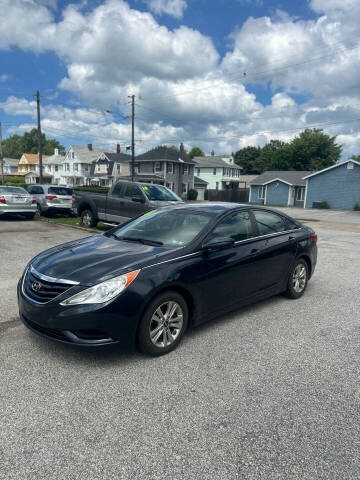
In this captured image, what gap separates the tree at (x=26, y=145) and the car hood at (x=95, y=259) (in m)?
125

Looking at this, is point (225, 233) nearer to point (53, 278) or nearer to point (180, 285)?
point (180, 285)

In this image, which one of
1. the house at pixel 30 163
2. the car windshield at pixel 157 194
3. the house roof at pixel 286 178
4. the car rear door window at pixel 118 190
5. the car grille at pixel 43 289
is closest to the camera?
the car grille at pixel 43 289

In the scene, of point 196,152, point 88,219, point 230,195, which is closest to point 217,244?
point 88,219

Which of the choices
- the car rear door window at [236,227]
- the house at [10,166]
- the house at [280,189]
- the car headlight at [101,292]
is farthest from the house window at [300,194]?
the house at [10,166]

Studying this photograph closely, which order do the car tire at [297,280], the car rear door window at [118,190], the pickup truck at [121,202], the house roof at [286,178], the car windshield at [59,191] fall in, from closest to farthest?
the car tire at [297,280]
the pickup truck at [121,202]
the car rear door window at [118,190]
the car windshield at [59,191]
the house roof at [286,178]

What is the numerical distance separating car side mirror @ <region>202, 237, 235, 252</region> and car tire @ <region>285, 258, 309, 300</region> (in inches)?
71.2

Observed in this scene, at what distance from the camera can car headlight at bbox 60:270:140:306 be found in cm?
309

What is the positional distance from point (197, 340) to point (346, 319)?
2233 mm

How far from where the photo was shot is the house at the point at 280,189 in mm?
41625

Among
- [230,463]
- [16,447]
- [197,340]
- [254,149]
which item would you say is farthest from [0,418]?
[254,149]

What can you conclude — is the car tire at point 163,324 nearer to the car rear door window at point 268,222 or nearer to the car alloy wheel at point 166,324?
→ the car alloy wheel at point 166,324

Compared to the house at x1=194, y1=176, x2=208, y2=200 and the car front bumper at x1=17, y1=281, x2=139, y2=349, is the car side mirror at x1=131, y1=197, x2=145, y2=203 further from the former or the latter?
the house at x1=194, y1=176, x2=208, y2=200

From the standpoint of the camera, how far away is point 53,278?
3303 mm

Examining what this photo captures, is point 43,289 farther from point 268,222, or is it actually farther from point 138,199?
point 138,199
